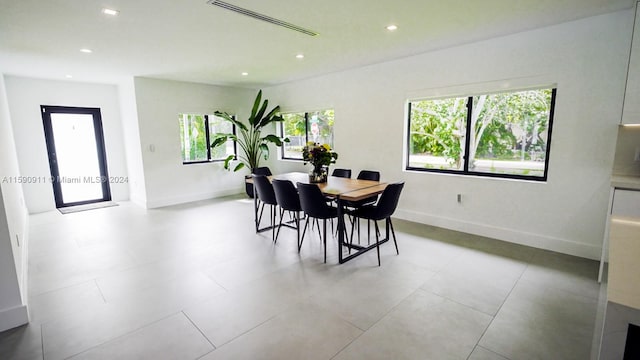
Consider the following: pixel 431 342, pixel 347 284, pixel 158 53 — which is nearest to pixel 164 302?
pixel 347 284

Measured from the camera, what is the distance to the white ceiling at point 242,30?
2.74 metres

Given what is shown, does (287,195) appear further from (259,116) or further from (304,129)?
(259,116)

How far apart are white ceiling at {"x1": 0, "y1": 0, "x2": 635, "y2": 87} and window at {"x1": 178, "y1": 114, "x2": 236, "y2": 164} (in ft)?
5.73

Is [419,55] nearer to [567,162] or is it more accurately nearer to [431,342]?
[567,162]

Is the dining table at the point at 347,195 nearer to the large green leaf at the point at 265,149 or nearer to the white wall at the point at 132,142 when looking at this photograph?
the large green leaf at the point at 265,149

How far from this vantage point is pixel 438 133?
15.1ft

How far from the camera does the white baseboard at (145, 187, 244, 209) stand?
6.13 meters

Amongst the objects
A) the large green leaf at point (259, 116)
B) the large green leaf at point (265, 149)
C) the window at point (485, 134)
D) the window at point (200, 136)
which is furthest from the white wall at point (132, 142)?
the window at point (485, 134)

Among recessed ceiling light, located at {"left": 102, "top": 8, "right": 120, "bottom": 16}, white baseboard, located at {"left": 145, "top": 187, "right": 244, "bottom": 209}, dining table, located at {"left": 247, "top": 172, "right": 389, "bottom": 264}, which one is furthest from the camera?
white baseboard, located at {"left": 145, "top": 187, "right": 244, "bottom": 209}

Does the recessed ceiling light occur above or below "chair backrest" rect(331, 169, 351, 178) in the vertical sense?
above

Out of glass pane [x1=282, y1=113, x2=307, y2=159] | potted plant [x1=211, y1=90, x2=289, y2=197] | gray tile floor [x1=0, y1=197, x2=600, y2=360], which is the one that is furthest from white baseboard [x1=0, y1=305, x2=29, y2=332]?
glass pane [x1=282, y1=113, x2=307, y2=159]

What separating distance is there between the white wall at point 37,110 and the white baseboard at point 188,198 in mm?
1915

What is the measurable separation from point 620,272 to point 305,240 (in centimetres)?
349

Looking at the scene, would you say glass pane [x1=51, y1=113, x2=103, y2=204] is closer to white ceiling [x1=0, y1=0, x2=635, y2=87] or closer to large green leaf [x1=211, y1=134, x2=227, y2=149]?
white ceiling [x1=0, y1=0, x2=635, y2=87]
